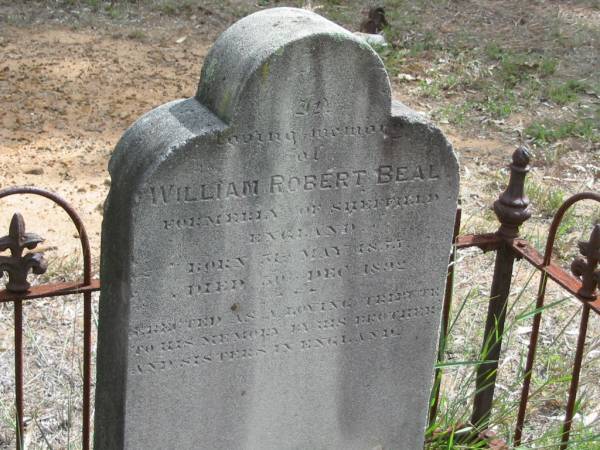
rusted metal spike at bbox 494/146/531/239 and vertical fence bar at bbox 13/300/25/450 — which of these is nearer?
vertical fence bar at bbox 13/300/25/450

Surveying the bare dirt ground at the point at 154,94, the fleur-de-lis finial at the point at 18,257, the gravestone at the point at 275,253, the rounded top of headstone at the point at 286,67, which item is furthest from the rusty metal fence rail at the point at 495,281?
the bare dirt ground at the point at 154,94

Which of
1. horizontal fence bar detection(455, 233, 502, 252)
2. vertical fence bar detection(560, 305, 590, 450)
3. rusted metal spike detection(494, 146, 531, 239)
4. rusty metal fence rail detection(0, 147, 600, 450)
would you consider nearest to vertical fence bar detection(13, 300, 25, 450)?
rusty metal fence rail detection(0, 147, 600, 450)

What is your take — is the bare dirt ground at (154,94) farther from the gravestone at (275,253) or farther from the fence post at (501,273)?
the gravestone at (275,253)

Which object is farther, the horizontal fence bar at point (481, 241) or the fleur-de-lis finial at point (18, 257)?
the horizontal fence bar at point (481, 241)

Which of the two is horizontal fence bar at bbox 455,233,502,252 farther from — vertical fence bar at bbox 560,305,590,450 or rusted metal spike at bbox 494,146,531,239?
vertical fence bar at bbox 560,305,590,450

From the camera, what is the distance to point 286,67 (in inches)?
103

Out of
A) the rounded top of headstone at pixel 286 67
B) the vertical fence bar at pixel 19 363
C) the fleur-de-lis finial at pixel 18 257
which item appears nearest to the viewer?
the rounded top of headstone at pixel 286 67

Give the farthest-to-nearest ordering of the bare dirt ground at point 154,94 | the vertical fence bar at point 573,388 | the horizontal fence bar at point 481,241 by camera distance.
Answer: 1. the bare dirt ground at point 154,94
2. the horizontal fence bar at point 481,241
3. the vertical fence bar at point 573,388

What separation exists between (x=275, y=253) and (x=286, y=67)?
54 cm

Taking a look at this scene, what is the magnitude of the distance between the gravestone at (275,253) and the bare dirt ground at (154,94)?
1070 mm

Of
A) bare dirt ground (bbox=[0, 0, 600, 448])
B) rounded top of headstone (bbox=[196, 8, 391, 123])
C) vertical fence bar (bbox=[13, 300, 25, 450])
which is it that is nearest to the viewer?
rounded top of headstone (bbox=[196, 8, 391, 123])

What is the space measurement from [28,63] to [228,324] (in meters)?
5.16

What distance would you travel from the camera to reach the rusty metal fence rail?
2.93 metres

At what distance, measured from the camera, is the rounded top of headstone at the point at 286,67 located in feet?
8.50
